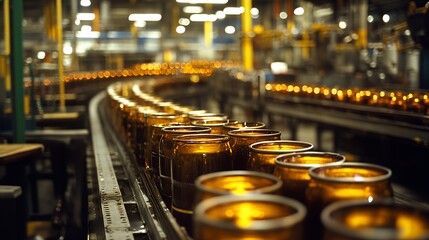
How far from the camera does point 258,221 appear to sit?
0.91 m

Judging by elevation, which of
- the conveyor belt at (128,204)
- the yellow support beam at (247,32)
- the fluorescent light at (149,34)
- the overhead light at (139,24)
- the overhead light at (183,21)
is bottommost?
the conveyor belt at (128,204)

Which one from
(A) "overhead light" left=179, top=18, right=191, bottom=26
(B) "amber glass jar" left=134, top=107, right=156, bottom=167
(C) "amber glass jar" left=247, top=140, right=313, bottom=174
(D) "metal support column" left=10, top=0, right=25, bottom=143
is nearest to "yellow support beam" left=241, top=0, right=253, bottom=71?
(D) "metal support column" left=10, top=0, right=25, bottom=143

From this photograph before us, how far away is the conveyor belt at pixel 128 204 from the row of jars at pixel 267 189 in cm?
6

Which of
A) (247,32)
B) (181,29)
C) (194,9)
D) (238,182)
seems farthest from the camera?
(181,29)

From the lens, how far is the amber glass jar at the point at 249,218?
83cm

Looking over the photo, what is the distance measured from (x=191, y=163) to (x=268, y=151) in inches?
10.3

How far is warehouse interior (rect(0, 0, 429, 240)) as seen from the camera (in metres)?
2.36

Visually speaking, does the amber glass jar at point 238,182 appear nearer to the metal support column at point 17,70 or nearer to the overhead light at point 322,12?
the metal support column at point 17,70

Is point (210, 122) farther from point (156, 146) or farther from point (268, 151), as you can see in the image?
point (268, 151)

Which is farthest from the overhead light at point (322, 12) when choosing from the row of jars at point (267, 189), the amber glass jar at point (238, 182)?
the amber glass jar at point (238, 182)

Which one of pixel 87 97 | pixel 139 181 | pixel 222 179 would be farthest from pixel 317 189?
pixel 87 97

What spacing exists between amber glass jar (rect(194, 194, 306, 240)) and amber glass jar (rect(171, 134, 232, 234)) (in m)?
0.56

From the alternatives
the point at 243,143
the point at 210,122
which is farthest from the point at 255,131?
the point at 210,122

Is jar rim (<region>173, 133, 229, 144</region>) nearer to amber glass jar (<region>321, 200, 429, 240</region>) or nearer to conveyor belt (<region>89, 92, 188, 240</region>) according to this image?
conveyor belt (<region>89, 92, 188, 240</region>)
